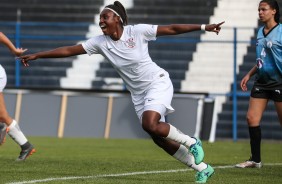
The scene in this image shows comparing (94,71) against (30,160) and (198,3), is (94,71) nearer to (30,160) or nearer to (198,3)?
(198,3)

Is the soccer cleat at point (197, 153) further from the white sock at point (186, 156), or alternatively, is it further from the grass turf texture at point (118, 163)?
the grass turf texture at point (118, 163)

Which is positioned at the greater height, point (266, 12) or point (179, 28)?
point (266, 12)

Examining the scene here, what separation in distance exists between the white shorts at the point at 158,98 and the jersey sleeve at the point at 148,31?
401 millimetres

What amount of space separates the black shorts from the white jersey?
7.05 feet

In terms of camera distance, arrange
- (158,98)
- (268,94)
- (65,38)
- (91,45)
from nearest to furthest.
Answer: (158,98) → (91,45) → (268,94) → (65,38)

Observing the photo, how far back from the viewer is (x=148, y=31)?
10.3 metres

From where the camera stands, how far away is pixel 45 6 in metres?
26.3

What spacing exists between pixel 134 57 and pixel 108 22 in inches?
17.5

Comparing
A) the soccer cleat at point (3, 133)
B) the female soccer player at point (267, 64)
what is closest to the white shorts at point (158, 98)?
the female soccer player at point (267, 64)

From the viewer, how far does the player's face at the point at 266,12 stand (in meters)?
12.0

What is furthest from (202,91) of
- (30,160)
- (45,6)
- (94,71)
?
(30,160)

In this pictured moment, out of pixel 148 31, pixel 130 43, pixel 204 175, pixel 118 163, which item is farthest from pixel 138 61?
pixel 118 163

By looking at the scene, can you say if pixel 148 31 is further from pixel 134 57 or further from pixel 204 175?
pixel 204 175

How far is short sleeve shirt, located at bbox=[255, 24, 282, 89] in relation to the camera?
39.3 ft
